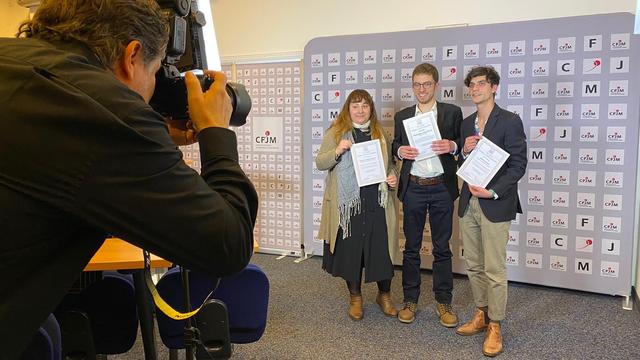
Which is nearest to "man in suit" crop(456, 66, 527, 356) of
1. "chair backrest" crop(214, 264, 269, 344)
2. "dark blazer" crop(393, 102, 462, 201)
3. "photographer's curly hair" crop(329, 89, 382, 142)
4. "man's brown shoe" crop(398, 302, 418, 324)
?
"dark blazer" crop(393, 102, 462, 201)

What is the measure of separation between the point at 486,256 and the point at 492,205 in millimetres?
276

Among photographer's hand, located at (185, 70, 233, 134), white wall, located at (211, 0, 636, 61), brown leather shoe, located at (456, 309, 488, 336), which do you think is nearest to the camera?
photographer's hand, located at (185, 70, 233, 134)

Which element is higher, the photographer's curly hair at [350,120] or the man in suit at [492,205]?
the photographer's curly hair at [350,120]

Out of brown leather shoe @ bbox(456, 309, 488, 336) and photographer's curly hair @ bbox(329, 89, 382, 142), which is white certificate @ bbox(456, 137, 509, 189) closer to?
photographer's curly hair @ bbox(329, 89, 382, 142)

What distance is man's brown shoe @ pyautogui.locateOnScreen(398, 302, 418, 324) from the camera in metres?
2.90

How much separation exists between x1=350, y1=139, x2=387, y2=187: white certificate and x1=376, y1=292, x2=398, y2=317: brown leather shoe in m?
0.75

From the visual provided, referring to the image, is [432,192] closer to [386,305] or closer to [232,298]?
[386,305]

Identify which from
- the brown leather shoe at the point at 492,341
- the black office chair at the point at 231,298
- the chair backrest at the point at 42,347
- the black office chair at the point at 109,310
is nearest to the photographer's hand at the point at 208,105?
the chair backrest at the point at 42,347

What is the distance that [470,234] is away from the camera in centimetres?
263

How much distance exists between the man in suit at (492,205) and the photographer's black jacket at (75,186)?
2.04 m

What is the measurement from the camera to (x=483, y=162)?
2498 millimetres

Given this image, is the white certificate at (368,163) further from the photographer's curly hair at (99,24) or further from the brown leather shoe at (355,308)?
the photographer's curly hair at (99,24)

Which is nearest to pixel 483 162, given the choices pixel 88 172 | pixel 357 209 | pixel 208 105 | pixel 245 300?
pixel 357 209

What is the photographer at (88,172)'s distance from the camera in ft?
1.92
